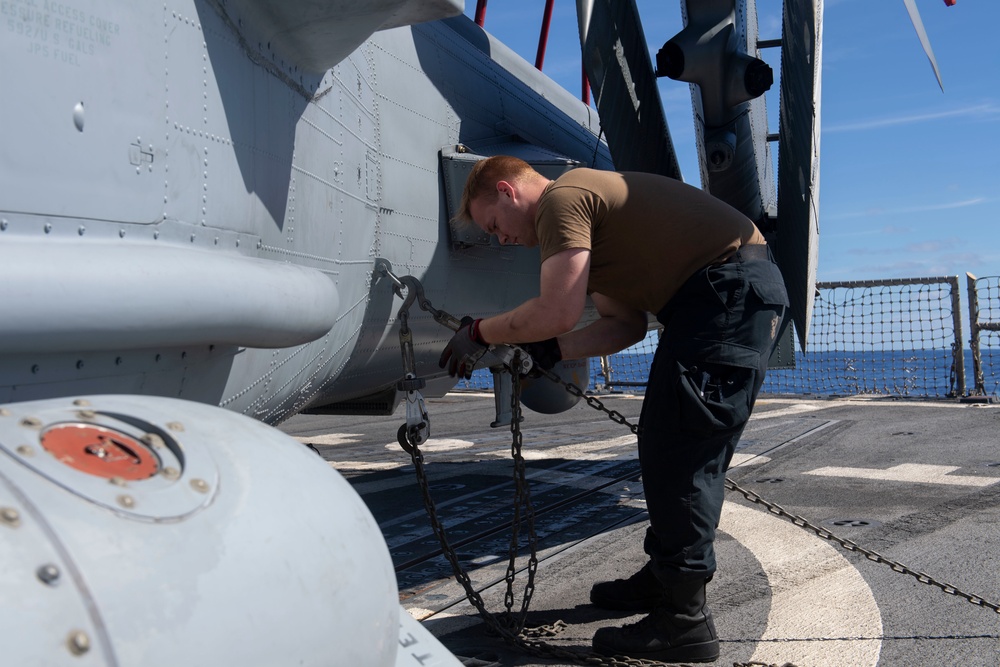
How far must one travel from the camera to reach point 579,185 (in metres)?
3.11

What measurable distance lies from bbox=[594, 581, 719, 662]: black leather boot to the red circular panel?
6.95 feet

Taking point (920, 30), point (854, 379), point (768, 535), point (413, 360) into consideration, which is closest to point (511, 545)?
point (413, 360)

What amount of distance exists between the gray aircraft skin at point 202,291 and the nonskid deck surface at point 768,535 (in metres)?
1.22

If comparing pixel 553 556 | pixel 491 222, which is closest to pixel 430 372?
pixel 553 556

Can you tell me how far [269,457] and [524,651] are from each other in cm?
184

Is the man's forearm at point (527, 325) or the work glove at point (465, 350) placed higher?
the man's forearm at point (527, 325)

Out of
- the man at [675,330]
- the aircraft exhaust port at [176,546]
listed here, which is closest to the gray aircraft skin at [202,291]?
the aircraft exhaust port at [176,546]

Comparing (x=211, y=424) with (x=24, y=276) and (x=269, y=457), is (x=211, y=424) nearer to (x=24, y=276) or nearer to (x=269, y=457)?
(x=269, y=457)

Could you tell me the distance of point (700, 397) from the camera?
122 inches

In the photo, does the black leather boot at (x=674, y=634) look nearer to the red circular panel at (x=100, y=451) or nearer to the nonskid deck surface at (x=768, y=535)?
the nonskid deck surface at (x=768, y=535)

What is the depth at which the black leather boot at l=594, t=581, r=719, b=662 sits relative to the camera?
3146mm

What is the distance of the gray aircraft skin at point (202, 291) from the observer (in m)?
1.33

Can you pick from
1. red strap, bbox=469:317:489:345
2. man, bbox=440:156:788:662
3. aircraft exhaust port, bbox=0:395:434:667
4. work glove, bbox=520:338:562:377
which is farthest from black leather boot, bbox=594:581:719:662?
aircraft exhaust port, bbox=0:395:434:667

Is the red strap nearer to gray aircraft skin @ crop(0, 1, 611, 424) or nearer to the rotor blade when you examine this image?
gray aircraft skin @ crop(0, 1, 611, 424)
